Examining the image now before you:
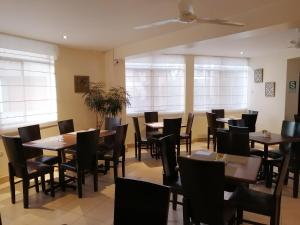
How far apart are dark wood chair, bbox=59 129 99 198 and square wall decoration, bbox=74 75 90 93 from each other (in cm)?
236

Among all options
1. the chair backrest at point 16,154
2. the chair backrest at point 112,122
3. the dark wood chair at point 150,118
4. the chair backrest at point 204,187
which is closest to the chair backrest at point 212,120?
the dark wood chair at point 150,118

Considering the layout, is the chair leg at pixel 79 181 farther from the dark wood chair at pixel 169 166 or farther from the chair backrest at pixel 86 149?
the dark wood chair at pixel 169 166

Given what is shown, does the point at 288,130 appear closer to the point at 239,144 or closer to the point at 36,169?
the point at 239,144

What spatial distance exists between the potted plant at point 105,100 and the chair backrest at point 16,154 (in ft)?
8.10

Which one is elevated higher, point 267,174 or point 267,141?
point 267,141

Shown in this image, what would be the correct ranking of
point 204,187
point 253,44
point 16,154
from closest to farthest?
point 204,187 < point 16,154 < point 253,44

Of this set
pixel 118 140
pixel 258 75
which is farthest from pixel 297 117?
pixel 118 140

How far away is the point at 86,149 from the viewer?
3.44 meters

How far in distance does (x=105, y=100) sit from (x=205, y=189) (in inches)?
154

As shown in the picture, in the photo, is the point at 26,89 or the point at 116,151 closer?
the point at 116,151

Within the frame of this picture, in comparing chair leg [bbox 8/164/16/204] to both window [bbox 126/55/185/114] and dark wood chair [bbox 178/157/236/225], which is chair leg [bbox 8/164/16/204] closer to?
dark wood chair [bbox 178/157/236/225]

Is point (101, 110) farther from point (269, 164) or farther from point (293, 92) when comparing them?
point (293, 92)

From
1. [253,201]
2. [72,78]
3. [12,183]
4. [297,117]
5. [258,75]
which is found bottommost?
[12,183]

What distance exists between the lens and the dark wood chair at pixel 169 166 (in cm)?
267
